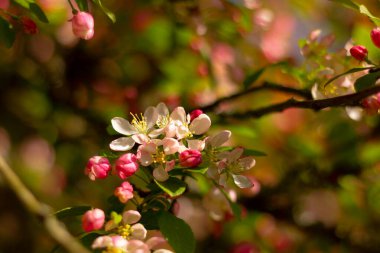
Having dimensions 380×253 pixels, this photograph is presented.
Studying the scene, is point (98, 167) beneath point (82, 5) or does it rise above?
beneath

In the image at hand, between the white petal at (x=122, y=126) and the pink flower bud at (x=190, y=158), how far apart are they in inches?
4.1

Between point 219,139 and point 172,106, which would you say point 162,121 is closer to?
point 219,139

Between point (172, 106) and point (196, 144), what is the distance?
27.2 inches

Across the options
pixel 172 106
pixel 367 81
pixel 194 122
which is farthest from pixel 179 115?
pixel 172 106

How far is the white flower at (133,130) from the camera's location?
2.63 ft

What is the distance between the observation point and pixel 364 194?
57.6 inches

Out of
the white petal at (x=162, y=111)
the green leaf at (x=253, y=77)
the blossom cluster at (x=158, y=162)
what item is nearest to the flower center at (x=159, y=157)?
the blossom cluster at (x=158, y=162)

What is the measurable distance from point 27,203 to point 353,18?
1.59m

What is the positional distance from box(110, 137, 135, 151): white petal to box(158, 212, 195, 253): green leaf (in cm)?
11

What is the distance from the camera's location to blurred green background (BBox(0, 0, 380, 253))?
145 centimetres

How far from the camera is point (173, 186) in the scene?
0.75 metres

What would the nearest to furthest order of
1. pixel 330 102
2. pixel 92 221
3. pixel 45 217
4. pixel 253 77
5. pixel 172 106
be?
pixel 45 217
pixel 92 221
pixel 330 102
pixel 253 77
pixel 172 106

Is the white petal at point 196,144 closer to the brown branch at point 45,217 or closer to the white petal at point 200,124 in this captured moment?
the white petal at point 200,124

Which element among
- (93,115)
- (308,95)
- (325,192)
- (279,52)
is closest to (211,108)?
(308,95)
